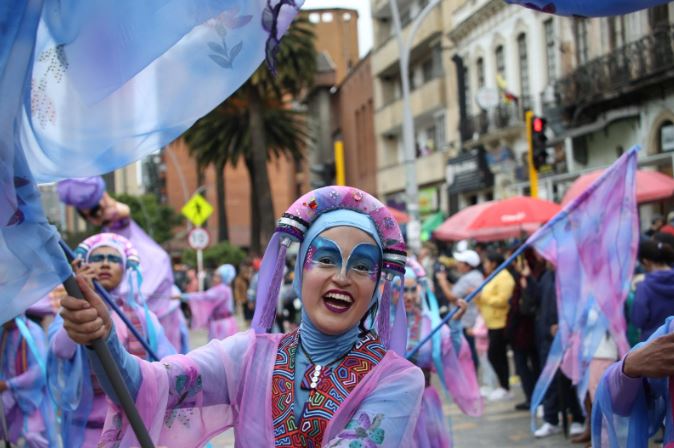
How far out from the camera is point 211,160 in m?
36.1

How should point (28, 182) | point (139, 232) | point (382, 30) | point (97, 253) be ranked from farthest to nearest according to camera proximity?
1. point (382, 30)
2. point (139, 232)
3. point (97, 253)
4. point (28, 182)

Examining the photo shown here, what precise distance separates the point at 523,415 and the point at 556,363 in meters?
2.69

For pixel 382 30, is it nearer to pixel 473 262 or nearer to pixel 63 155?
pixel 473 262

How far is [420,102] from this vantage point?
118ft

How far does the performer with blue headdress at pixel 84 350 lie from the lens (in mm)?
5055

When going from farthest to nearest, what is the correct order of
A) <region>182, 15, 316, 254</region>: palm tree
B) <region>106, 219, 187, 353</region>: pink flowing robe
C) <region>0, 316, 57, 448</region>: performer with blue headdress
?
<region>182, 15, 316, 254</region>: palm tree → <region>106, 219, 187, 353</region>: pink flowing robe → <region>0, 316, 57, 448</region>: performer with blue headdress

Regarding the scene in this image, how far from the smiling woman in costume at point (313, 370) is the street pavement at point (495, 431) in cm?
563

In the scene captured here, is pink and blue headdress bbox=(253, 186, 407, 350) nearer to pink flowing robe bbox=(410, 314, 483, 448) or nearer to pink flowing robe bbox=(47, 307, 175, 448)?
pink flowing robe bbox=(47, 307, 175, 448)

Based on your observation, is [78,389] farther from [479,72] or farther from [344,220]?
[479,72]

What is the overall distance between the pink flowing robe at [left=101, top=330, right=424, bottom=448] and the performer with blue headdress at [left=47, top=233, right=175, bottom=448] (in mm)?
1973

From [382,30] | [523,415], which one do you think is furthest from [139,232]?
[382,30]

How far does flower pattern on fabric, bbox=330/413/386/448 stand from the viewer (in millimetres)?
2732

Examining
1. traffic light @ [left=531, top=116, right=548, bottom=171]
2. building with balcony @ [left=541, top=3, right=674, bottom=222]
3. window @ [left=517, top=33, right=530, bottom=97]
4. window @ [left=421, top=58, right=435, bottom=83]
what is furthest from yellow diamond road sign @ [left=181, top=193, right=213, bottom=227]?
window @ [left=421, top=58, right=435, bottom=83]

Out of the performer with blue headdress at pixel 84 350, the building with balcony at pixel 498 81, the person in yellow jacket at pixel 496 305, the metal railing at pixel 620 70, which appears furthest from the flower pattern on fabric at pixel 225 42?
the building with balcony at pixel 498 81
